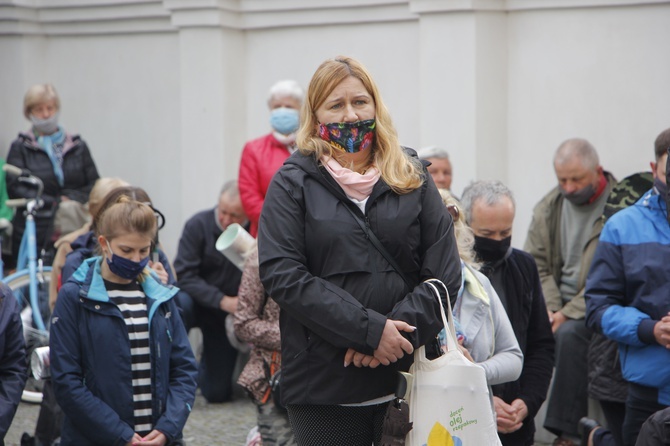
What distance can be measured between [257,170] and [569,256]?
Result: 2.21 metres

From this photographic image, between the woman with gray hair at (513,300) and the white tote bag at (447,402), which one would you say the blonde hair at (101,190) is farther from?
the white tote bag at (447,402)

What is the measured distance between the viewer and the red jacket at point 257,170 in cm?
786

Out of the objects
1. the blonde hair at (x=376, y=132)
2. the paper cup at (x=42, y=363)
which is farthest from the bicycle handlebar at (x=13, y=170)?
the blonde hair at (x=376, y=132)

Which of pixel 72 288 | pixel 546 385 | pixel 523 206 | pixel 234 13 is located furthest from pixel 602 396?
pixel 234 13

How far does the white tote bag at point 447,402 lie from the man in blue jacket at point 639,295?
1518 mm

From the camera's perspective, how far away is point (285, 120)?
25.8ft

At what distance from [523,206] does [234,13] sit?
2952 mm

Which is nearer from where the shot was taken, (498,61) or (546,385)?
(546,385)

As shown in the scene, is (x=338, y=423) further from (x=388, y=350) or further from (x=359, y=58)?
(x=359, y=58)

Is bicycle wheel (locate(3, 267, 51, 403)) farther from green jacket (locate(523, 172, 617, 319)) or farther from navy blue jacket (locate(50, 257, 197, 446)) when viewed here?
green jacket (locate(523, 172, 617, 319))

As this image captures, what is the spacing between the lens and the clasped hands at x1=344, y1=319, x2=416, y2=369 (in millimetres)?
3873

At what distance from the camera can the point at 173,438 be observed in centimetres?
499

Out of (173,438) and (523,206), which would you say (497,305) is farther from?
(523,206)

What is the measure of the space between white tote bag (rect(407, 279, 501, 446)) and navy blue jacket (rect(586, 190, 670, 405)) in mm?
1547
